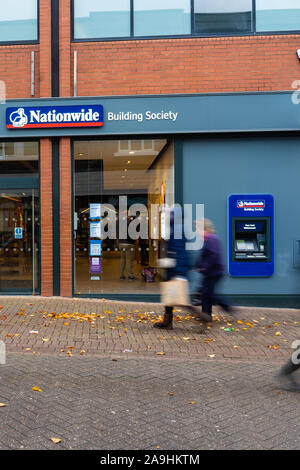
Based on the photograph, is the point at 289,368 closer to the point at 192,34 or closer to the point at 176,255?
the point at 176,255

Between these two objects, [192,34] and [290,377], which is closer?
[290,377]

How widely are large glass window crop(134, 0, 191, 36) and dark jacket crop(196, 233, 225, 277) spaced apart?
17.0 feet

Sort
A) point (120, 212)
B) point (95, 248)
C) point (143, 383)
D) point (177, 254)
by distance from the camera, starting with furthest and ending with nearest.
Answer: point (120, 212) < point (95, 248) < point (177, 254) < point (143, 383)

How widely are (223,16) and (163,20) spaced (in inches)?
51.7

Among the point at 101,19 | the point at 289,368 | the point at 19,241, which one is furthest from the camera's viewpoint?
the point at 19,241

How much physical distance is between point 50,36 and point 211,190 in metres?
4.92

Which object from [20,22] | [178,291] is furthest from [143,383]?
→ [20,22]

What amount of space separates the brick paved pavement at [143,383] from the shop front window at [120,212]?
1.92 meters

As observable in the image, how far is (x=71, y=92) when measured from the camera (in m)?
9.45

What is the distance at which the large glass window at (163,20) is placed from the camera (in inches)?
368

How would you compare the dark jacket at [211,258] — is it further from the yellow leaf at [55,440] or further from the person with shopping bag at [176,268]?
the yellow leaf at [55,440]

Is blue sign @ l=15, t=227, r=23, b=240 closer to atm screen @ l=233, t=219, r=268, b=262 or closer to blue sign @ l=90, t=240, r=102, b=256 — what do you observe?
blue sign @ l=90, t=240, r=102, b=256

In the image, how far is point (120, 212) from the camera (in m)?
10.2

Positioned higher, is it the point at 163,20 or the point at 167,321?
the point at 163,20
